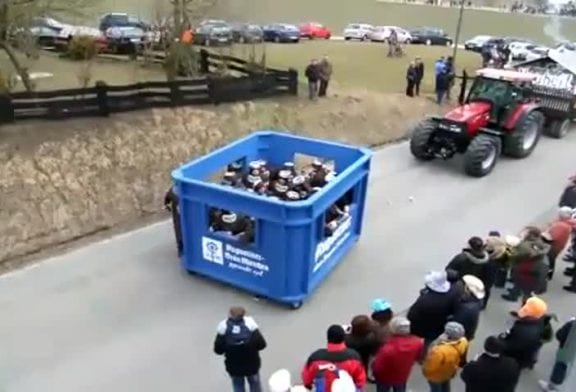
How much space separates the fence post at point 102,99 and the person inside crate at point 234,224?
539 centimetres

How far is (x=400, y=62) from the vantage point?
25312 mm

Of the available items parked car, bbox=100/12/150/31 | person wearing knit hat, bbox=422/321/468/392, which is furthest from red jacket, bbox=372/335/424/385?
parked car, bbox=100/12/150/31

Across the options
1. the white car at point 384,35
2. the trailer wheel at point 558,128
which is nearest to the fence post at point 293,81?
the trailer wheel at point 558,128

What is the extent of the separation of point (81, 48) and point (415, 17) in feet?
111

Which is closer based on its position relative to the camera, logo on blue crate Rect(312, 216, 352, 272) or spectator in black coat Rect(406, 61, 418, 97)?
logo on blue crate Rect(312, 216, 352, 272)

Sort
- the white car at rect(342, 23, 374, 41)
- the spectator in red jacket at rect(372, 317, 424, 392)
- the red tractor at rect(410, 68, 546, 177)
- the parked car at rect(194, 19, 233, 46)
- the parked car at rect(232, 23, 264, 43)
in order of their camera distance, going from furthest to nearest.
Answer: the white car at rect(342, 23, 374, 41) → the parked car at rect(232, 23, 264, 43) → the parked car at rect(194, 19, 233, 46) → the red tractor at rect(410, 68, 546, 177) → the spectator in red jacket at rect(372, 317, 424, 392)

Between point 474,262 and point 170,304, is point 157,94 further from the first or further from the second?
point 474,262

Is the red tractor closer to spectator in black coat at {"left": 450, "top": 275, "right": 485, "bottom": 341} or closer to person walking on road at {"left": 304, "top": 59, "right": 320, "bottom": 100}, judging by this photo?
person walking on road at {"left": 304, "top": 59, "right": 320, "bottom": 100}

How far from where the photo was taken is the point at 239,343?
6.26m

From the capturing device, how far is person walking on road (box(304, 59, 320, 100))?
16997 millimetres

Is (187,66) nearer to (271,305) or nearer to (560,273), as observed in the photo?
(271,305)

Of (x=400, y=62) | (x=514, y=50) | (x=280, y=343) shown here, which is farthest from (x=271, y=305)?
(x=514, y=50)

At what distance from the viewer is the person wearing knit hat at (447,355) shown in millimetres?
6117

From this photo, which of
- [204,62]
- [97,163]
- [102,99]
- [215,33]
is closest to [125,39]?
[215,33]
